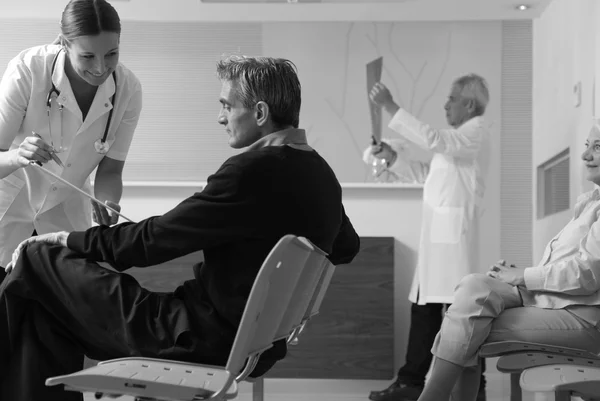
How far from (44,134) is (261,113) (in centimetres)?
72

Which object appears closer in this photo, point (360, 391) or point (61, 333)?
point (61, 333)

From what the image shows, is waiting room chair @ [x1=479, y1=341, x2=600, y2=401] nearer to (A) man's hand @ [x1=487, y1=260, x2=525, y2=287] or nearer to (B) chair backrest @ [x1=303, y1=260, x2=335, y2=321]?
(A) man's hand @ [x1=487, y1=260, x2=525, y2=287]

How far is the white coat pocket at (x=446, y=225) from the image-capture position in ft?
13.0

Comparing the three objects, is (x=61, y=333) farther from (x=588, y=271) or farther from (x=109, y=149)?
(x=588, y=271)

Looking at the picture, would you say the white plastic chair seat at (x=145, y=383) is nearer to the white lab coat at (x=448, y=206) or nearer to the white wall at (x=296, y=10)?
the white lab coat at (x=448, y=206)

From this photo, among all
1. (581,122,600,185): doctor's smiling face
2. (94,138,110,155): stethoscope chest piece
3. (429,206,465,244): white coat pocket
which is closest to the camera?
(94,138,110,155): stethoscope chest piece

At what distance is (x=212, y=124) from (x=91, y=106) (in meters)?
3.60

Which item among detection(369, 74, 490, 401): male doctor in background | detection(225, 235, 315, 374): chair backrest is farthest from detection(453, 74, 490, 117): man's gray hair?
detection(225, 235, 315, 374): chair backrest

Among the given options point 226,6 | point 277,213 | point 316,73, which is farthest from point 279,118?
point 316,73

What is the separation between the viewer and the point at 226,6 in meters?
4.89

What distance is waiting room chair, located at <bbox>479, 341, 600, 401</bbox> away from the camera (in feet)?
7.87

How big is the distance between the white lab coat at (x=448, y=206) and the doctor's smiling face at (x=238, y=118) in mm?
2149

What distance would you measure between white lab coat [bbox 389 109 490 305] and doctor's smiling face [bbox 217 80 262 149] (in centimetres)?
215

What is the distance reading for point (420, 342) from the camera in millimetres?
3861
